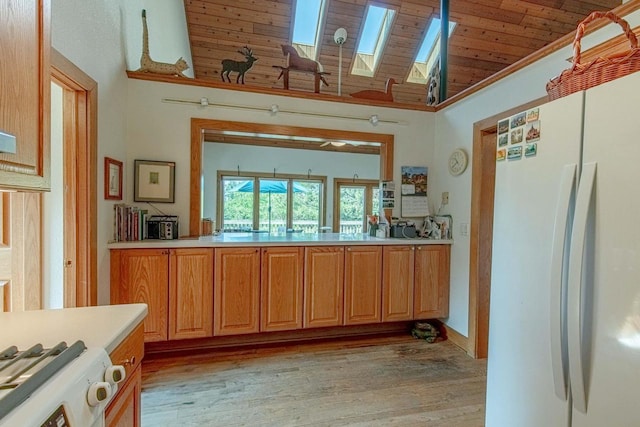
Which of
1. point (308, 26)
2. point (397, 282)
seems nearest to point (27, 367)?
point (397, 282)

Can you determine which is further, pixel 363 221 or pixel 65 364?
pixel 363 221

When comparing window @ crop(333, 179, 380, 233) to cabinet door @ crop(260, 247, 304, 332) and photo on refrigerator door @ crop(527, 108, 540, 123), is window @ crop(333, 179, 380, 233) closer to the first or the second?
cabinet door @ crop(260, 247, 304, 332)

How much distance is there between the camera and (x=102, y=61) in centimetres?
222

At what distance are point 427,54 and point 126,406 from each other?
555 centimetres

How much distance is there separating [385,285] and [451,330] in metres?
0.81

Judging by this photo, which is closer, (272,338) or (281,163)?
(272,338)

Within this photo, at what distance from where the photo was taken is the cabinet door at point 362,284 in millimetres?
2955

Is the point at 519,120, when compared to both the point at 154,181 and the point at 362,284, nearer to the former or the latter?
the point at 362,284

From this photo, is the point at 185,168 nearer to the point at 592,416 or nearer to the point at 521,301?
the point at 521,301

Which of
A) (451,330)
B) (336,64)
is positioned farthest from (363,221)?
(451,330)

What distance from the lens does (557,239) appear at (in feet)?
3.53

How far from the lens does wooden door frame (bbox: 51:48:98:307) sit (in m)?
→ 2.03

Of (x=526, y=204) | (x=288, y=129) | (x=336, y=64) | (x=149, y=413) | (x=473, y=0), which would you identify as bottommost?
(x=149, y=413)

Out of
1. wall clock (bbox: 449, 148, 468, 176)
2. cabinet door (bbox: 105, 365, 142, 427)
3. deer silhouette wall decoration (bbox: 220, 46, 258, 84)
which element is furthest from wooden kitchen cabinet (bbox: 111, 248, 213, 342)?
wall clock (bbox: 449, 148, 468, 176)
